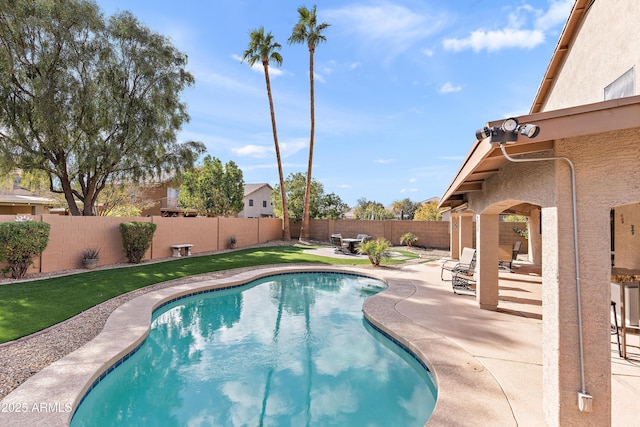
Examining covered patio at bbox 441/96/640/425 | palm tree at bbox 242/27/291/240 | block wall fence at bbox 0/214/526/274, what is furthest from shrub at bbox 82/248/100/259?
palm tree at bbox 242/27/291/240

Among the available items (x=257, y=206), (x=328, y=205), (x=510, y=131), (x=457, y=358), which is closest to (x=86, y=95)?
(x=510, y=131)

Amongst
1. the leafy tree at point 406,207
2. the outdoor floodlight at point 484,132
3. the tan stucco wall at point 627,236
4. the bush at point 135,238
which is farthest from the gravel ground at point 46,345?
the leafy tree at point 406,207

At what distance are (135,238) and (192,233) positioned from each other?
4.57 metres

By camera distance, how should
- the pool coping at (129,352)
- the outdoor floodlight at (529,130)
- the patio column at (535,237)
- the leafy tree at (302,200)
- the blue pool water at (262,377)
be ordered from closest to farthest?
the outdoor floodlight at (529,130), the pool coping at (129,352), the blue pool water at (262,377), the patio column at (535,237), the leafy tree at (302,200)

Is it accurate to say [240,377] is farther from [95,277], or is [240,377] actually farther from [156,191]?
[156,191]

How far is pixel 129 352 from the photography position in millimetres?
5832

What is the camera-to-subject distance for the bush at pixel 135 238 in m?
14.0

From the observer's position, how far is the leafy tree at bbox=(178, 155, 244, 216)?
27125 mm

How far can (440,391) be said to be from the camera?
13.7 ft

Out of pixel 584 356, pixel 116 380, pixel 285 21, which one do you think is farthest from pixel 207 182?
pixel 584 356

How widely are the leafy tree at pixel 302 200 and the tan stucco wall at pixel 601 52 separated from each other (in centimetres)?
2244

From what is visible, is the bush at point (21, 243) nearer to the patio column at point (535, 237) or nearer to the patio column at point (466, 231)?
the patio column at point (466, 231)

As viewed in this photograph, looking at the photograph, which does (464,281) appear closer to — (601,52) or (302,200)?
(601,52)

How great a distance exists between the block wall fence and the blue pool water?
6550 mm
